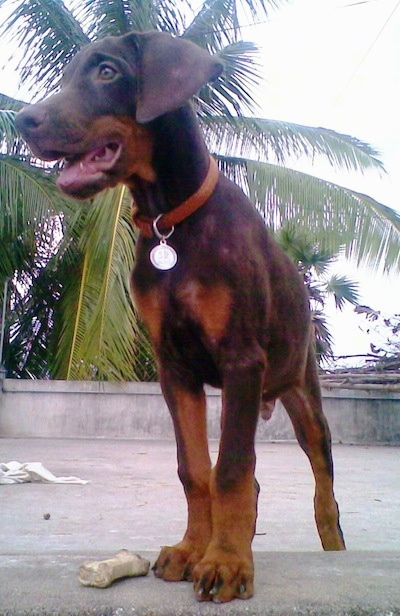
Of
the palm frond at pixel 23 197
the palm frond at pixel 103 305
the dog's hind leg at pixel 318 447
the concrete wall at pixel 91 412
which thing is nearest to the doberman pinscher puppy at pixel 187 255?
the dog's hind leg at pixel 318 447

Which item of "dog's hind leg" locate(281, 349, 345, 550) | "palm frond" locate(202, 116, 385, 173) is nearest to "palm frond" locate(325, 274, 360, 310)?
"palm frond" locate(202, 116, 385, 173)

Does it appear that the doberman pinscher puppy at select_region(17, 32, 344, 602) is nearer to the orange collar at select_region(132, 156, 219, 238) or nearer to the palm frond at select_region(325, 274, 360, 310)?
the orange collar at select_region(132, 156, 219, 238)

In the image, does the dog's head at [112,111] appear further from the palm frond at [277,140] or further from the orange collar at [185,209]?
the palm frond at [277,140]

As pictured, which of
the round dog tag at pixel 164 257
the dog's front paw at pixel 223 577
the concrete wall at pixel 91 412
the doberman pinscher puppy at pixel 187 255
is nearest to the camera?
the dog's front paw at pixel 223 577

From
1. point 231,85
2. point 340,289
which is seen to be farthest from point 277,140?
point 340,289

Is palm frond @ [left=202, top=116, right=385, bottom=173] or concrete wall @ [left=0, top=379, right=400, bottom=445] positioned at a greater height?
palm frond @ [left=202, top=116, right=385, bottom=173]

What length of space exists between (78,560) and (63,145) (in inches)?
52.0

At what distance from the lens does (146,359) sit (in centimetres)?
1260

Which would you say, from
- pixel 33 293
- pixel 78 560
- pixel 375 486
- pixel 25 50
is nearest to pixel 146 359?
pixel 33 293

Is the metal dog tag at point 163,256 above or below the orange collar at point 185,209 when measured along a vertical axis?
below

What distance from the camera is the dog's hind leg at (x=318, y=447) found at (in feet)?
8.66

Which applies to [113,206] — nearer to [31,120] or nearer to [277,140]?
[277,140]

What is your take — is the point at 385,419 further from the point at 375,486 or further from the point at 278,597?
the point at 278,597

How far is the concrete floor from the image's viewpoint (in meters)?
1.72
